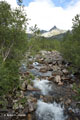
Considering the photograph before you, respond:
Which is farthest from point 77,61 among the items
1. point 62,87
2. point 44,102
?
point 44,102

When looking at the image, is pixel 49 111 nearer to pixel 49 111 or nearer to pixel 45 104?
pixel 49 111

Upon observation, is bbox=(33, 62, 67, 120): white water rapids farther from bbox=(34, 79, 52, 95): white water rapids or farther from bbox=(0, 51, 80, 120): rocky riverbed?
bbox=(34, 79, 52, 95): white water rapids

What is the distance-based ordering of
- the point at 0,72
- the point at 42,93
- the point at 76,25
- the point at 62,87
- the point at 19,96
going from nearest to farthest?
the point at 0,72 → the point at 19,96 → the point at 42,93 → the point at 62,87 → the point at 76,25

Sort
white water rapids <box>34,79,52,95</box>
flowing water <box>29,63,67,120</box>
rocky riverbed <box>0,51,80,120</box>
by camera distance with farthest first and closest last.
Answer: white water rapids <box>34,79,52,95</box> < flowing water <box>29,63,67,120</box> < rocky riverbed <box>0,51,80,120</box>

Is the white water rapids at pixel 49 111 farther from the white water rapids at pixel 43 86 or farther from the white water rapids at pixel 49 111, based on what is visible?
the white water rapids at pixel 43 86

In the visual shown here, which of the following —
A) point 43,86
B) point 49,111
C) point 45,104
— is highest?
point 43,86

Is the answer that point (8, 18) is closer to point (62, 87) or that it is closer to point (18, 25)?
point (18, 25)

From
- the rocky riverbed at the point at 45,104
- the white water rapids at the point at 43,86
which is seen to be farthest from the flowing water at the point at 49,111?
the white water rapids at the point at 43,86

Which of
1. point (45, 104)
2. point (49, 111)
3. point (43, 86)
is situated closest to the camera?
point (49, 111)

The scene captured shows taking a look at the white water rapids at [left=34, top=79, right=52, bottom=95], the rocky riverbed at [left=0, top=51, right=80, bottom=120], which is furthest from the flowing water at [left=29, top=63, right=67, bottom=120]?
the white water rapids at [left=34, top=79, right=52, bottom=95]

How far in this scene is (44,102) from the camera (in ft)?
43.1

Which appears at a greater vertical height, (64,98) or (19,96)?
(19,96)

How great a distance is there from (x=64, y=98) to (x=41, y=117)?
15.6 feet

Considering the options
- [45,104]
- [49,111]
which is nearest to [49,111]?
[49,111]
